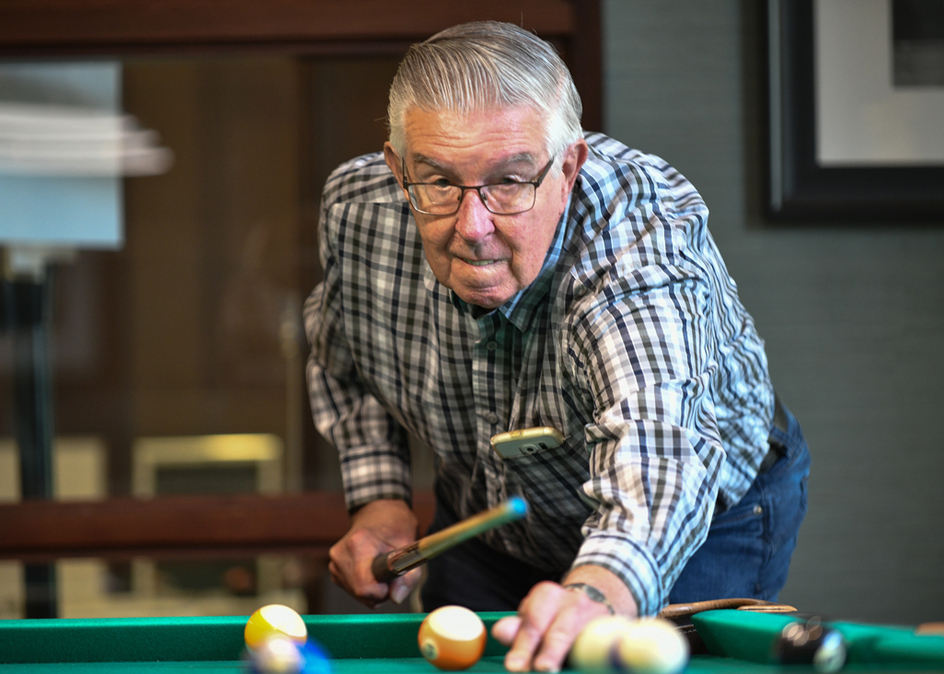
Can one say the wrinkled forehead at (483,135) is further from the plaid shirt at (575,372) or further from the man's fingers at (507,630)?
the man's fingers at (507,630)

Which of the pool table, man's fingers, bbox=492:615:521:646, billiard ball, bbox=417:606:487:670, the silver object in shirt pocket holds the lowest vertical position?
the pool table

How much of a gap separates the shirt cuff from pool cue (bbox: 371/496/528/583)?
9 centimetres

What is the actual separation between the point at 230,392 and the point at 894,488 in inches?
110

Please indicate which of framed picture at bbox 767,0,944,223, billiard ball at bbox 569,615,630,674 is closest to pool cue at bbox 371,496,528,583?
billiard ball at bbox 569,615,630,674

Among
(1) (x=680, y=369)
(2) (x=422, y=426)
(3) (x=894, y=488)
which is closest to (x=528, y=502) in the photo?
(2) (x=422, y=426)

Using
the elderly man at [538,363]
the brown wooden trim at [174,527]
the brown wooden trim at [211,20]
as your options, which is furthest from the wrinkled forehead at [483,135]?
the brown wooden trim at [174,527]

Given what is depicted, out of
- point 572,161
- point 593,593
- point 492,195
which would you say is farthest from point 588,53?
point 593,593

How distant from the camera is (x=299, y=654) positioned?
854 millimetres

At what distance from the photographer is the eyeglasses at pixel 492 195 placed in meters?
1.23

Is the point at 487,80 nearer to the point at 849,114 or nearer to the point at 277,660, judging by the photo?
the point at 277,660

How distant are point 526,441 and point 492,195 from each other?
390 mm

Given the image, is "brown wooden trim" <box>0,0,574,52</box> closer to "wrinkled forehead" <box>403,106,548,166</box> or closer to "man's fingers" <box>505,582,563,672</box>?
"wrinkled forehead" <box>403,106,548,166</box>

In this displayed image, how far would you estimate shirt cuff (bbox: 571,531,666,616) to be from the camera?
972 millimetres

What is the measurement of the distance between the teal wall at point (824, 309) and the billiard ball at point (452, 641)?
162cm
